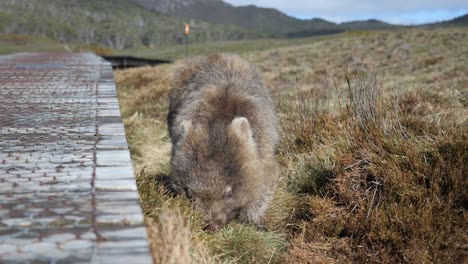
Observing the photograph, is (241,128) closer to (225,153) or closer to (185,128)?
(225,153)

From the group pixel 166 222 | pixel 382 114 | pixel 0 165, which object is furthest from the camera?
pixel 382 114

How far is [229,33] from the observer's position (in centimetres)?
18075

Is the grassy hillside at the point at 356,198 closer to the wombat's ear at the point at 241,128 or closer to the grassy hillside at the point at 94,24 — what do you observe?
the wombat's ear at the point at 241,128

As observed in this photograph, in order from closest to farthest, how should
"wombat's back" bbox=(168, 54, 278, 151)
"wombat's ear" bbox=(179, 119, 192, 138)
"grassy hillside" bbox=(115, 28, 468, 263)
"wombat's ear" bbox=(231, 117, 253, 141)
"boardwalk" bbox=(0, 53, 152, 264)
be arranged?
"boardwalk" bbox=(0, 53, 152, 264), "grassy hillside" bbox=(115, 28, 468, 263), "wombat's ear" bbox=(231, 117, 253, 141), "wombat's ear" bbox=(179, 119, 192, 138), "wombat's back" bbox=(168, 54, 278, 151)

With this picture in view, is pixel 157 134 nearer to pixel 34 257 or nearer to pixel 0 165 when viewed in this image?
pixel 0 165

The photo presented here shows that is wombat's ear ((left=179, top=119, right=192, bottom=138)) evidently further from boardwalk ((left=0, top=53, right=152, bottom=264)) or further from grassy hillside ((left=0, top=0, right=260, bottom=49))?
grassy hillside ((left=0, top=0, right=260, bottom=49))

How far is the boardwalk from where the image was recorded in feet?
7.54

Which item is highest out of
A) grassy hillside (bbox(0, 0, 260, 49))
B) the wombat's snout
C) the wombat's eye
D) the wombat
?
the wombat

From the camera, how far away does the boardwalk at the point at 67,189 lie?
2297 millimetres

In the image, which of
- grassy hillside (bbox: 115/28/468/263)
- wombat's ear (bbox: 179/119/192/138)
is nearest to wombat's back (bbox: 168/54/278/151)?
wombat's ear (bbox: 179/119/192/138)

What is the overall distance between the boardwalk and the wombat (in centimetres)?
63

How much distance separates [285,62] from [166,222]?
61.7 ft

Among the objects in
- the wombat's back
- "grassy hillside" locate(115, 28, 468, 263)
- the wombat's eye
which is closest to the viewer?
"grassy hillside" locate(115, 28, 468, 263)

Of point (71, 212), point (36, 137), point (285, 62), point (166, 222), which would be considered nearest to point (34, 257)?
point (71, 212)
